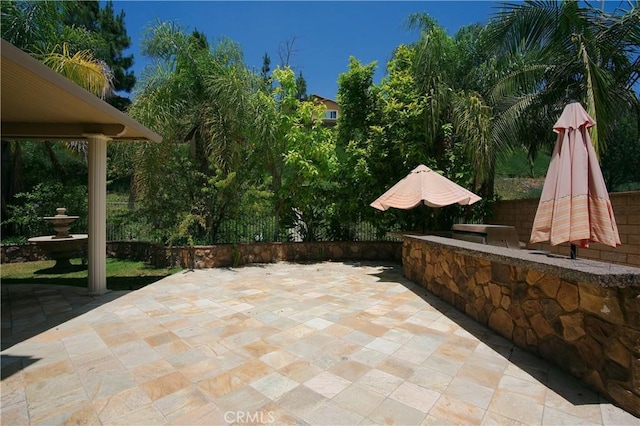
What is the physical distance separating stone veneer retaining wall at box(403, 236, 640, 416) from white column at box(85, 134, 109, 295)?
238 inches

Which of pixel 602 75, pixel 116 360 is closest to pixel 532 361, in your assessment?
pixel 116 360

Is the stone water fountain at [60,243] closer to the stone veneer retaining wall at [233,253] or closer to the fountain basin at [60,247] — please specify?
the fountain basin at [60,247]

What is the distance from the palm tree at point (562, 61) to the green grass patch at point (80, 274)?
9352mm

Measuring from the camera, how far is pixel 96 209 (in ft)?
18.1

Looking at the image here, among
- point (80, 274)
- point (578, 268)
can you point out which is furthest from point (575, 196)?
point (80, 274)

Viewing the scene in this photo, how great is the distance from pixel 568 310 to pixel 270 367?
9.10 ft

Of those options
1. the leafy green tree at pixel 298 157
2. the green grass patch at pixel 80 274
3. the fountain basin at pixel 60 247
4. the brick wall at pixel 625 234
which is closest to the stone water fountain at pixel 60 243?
the fountain basin at pixel 60 247

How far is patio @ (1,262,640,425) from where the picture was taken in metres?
2.27

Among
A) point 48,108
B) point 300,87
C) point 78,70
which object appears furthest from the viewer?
point 300,87

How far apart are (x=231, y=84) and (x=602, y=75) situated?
8.19 metres

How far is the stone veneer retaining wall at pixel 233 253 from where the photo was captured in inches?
321

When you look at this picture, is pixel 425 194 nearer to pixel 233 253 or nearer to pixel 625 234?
pixel 625 234

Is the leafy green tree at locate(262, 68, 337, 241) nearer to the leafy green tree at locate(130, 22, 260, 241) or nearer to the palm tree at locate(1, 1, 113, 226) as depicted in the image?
the leafy green tree at locate(130, 22, 260, 241)

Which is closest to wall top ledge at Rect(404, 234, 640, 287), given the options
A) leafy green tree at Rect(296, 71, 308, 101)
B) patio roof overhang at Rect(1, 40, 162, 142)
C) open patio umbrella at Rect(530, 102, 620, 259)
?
open patio umbrella at Rect(530, 102, 620, 259)
